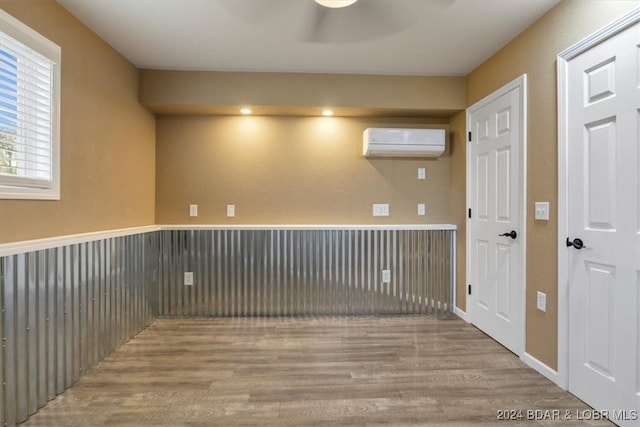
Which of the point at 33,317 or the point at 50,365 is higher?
the point at 33,317

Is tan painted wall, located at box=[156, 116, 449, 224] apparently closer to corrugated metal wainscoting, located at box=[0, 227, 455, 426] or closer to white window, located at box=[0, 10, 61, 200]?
corrugated metal wainscoting, located at box=[0, 227, 455, 426]

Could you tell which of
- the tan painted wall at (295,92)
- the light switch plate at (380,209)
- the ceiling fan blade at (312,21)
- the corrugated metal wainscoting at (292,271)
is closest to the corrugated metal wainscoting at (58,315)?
the corrugated metal wainscoting at (292,271)

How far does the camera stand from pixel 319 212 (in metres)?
3.74

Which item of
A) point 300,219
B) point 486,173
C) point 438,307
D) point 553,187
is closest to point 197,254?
point 300,219

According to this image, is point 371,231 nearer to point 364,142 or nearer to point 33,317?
point 364,142

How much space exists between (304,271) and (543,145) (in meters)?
2.39

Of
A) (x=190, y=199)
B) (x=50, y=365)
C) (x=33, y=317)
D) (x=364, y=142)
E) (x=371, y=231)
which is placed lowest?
(x=50, y=365)

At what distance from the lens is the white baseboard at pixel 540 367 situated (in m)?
2.24

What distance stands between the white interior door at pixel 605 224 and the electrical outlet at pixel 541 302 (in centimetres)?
22

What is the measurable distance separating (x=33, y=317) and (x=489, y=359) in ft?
9.86

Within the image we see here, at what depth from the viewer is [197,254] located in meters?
3.56

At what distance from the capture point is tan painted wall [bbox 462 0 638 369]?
2162mm

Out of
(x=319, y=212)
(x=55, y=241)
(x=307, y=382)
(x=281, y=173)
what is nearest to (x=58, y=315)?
(x=55, y=241)

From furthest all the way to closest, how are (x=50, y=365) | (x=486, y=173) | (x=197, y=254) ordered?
(x=197, y=254) < (x=486, y=173) < (x=50, y=365)
